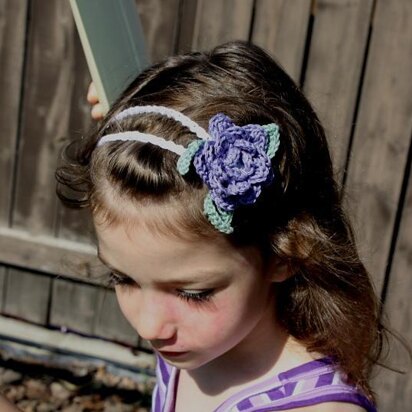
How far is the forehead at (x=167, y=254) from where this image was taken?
1411mm

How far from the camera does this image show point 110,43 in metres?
1.52

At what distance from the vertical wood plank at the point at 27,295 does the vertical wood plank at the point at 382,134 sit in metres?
1.33

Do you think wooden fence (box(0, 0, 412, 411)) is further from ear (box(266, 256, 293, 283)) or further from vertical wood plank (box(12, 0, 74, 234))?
ear (box(266, 256, 293, 283))

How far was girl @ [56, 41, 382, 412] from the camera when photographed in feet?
4.64

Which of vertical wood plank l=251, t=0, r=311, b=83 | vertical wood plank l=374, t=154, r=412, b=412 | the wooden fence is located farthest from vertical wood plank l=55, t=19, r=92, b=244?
vertical wood plank l=374, t=154, r=412, b=412

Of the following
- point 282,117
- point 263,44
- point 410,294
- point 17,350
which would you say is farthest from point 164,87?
point 17,350

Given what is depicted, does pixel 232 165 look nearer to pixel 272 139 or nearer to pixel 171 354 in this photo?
pixel 272 139

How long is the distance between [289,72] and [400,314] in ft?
3.01

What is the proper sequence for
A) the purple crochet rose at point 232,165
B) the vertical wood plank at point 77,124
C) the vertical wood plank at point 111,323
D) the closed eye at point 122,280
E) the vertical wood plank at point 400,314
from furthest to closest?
the vertical wood plank at point 111,323
the vertical wood plank at point 77,124
the vertical wood plank at point 400,314
the closed eye at point 122,280
the purple crochet rose at point 232,165

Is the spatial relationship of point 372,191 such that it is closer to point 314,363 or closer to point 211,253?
point 314,363

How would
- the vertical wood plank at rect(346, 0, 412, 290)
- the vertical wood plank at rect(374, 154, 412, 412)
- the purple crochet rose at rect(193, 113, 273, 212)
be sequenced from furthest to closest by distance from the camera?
the vertical wood plank at rect(374, 154, 412, 412)
the vertical wood plank at rect(346, 0, 412, 290)
the purple crochet rose at rect(193, 113, 273, 212)

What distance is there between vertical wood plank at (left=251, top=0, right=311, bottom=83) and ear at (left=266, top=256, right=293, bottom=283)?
1.42m

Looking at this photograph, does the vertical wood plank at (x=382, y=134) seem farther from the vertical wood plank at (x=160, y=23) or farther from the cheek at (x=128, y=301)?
the cheek at (x=128, y=301)

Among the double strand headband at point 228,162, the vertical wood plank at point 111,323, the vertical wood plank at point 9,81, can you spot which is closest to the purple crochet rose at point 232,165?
the double strand headband at point 228,162
